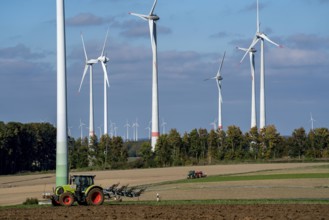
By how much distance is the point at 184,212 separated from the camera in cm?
4284

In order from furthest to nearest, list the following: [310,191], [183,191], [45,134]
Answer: [45,134] → [183,191] → [310,191]

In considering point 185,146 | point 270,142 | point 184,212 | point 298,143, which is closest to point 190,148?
point 185,146

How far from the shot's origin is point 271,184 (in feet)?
257

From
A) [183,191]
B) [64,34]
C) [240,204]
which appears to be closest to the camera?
[240,204]

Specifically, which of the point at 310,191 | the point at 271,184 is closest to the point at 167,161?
the point at 271,184

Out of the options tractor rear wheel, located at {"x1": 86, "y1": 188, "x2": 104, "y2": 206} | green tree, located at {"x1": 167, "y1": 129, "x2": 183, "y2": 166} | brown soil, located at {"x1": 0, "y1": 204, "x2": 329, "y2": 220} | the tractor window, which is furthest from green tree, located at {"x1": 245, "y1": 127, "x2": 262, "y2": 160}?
brown soil, located at {"x1": 0, "y1": 204, "x2": 329, "y2": 220}

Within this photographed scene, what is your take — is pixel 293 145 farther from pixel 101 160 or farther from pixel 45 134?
pixel 45 134

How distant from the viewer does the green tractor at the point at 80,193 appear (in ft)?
167

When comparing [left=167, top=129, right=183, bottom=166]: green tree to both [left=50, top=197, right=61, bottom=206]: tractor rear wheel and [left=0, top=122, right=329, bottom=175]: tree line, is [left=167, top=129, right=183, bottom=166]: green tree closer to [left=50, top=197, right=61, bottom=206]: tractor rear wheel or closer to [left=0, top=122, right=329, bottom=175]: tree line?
[left=0, top=122, right=329, bottom=175]: tree line

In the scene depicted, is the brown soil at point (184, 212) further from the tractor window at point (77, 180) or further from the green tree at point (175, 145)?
the green tree at point (175, 145)

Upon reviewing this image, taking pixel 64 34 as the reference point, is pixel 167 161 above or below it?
below

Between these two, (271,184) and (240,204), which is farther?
(271,184)

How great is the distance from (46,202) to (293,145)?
10871cm

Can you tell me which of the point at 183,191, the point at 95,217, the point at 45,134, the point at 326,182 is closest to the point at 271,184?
the point at 326,182
